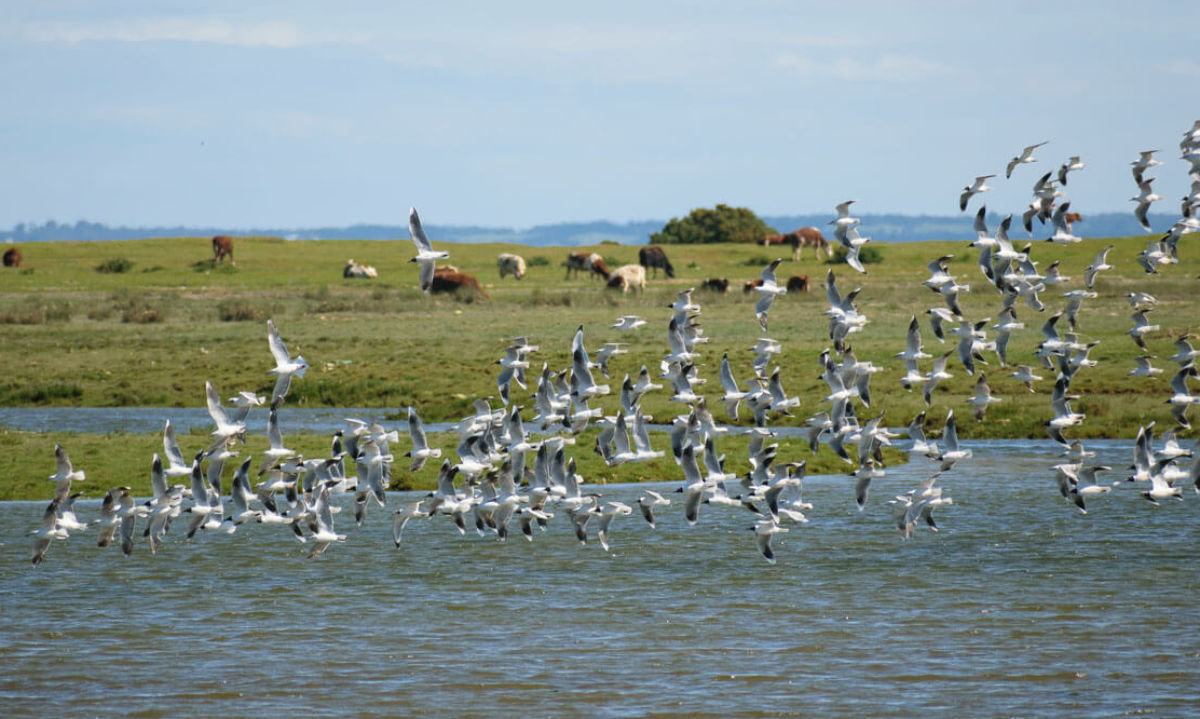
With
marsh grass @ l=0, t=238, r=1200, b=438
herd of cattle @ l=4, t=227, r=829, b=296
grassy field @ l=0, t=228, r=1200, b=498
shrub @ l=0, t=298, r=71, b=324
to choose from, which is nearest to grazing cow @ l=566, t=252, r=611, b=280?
herd of cattle @ l=4, t=227, r=829, b=296

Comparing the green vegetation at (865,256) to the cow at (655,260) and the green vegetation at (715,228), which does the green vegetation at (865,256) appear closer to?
the cow at (655,260)

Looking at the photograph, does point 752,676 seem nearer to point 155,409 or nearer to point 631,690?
point 631,690

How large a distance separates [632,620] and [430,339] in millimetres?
32537

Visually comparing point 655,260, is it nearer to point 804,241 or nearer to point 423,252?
point 804,241

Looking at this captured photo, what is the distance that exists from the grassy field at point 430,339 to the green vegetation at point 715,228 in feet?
98.6

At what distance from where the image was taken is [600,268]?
277 feet

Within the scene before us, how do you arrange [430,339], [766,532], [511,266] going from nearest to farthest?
[766,532]
[430,339]
[511,266]

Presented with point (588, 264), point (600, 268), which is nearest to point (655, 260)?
point (588, 264)

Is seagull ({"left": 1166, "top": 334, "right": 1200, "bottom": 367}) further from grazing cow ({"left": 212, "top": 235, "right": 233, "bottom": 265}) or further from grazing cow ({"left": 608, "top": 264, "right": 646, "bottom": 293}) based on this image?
grazing cow ({"left": 212, "top": 235, "right": 233, "bottom": 265})

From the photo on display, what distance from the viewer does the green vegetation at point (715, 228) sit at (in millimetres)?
120812

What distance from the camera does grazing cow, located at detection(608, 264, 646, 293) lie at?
74.1 metres

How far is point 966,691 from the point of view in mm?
18719

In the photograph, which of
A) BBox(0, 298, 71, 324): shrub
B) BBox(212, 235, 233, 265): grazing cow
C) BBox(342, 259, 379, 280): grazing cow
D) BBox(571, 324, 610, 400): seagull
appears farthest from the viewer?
BBox(212, 235, 233, 265): grazing cow

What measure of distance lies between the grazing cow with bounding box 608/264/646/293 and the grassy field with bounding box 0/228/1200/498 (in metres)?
1.24
